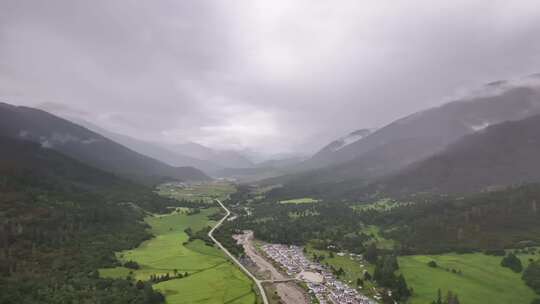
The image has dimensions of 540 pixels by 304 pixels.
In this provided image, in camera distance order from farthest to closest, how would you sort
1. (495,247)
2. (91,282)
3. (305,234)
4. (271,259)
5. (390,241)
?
(305,234) → (390,241) → (495,247) → (271,259) → (91,282)

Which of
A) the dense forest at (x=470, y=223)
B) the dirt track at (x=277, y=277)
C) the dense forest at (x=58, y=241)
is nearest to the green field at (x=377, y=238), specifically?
the dense forest at (x=470, y=223)

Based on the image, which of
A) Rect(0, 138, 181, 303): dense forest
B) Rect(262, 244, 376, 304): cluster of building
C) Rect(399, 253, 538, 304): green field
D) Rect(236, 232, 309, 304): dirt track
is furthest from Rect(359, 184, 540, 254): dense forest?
Rect(0, 138, 181, 303): dense forest

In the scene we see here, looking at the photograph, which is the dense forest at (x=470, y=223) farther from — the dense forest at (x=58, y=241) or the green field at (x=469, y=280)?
the dense forest at (x=58, y=241)

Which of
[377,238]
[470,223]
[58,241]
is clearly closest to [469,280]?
[377,238]

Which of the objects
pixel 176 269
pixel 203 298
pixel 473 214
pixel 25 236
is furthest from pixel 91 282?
pixel 473 214

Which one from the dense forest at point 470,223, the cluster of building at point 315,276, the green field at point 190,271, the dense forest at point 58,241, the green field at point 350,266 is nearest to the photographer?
the dense forest at point 58,241

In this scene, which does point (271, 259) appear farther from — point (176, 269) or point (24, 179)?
point (24, 179)
